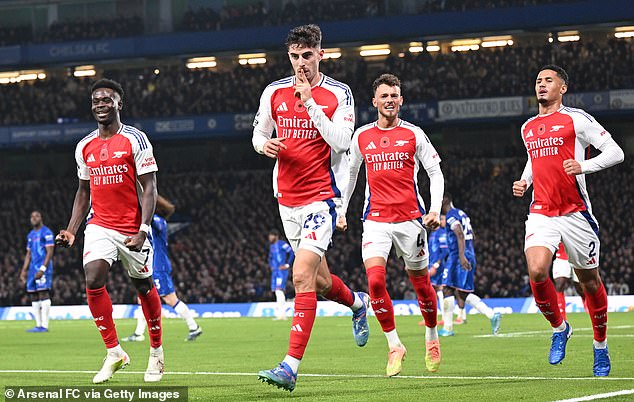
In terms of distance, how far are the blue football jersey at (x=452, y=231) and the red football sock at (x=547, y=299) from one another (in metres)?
9.94

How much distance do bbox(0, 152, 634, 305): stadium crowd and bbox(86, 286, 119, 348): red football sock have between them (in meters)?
25.0

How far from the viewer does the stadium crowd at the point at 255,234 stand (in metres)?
36.1

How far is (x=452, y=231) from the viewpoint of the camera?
21.2 metres

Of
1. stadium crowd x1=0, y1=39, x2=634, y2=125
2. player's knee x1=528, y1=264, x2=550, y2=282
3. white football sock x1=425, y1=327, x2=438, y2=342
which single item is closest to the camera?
player's knee x1=528, y1=264, x2=550, y2=282

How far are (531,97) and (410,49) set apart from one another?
391 inches

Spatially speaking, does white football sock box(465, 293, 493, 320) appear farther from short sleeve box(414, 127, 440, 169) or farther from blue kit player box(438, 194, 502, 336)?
short sleeve box(414, 127, 440, 169)

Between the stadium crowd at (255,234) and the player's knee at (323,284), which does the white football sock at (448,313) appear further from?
the stadium crowd at (255,234)

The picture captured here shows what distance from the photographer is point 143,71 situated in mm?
53938

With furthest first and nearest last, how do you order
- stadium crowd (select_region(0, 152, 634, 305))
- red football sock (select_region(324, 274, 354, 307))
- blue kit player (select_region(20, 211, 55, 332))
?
stadium crowd (select_region(0, 152, 634, 305)) < blue kit player (select_region(20, 211, 55, 332)) < red football sock (select_region(324, 274, 354, 307))

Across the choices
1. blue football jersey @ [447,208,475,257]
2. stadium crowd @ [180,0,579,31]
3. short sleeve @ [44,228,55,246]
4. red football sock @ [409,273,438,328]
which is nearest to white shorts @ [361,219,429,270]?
red football sock @ [409,273,438,328]

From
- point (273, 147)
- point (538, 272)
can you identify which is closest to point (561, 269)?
point (538, 272)

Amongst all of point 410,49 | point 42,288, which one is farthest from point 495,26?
point 42,288

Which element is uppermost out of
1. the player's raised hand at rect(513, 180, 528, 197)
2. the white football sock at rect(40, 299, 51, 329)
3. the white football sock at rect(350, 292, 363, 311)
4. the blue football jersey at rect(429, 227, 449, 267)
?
the player's raised hand at rect(513, 180, 528, 197)

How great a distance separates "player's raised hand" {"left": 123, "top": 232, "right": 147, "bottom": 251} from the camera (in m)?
10.0
